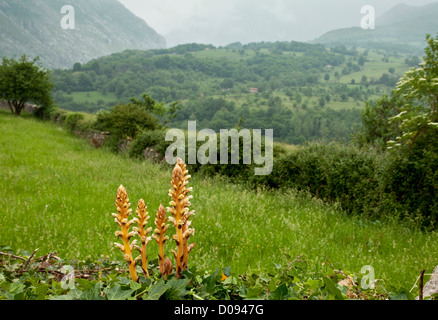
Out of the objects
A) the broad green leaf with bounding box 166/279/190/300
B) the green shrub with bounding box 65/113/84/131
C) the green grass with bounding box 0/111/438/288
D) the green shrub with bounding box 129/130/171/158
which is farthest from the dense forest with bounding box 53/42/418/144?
the broad green leaf with bounding box 166/279/190/300

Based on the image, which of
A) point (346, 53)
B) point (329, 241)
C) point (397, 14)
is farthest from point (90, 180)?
point (397, 14)

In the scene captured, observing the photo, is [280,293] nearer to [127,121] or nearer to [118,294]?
[118,294]

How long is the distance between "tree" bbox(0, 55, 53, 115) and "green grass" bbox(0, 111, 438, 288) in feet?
90.8

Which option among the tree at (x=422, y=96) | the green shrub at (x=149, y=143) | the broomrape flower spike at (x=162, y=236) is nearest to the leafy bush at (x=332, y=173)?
the tree at (x=422, y=96)

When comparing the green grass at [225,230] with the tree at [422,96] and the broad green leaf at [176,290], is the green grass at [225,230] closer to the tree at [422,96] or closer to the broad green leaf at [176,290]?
the broad green leaf at [176,290]

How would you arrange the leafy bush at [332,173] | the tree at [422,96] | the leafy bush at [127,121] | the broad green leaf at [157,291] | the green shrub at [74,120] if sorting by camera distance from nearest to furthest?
the broad green leaf at [157,291] → the tree at [422,96] → the leafy bush at [332,173] → the leafy bush at [127,121] → the green shrub at [74,120]

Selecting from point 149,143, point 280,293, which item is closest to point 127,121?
point 149,143

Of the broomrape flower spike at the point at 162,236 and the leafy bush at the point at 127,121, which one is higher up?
the leafy bush at the point at 127,121

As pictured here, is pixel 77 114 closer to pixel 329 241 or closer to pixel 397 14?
pixel 329 241

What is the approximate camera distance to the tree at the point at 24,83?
33000mm

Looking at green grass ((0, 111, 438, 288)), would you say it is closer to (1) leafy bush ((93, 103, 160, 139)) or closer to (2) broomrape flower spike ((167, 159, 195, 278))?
(2) broomrape flower spike ((167, 159, 195, 278))

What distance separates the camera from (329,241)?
600 cm

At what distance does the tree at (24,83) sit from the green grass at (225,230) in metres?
27.7

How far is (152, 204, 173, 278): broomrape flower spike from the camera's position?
1348 mm
